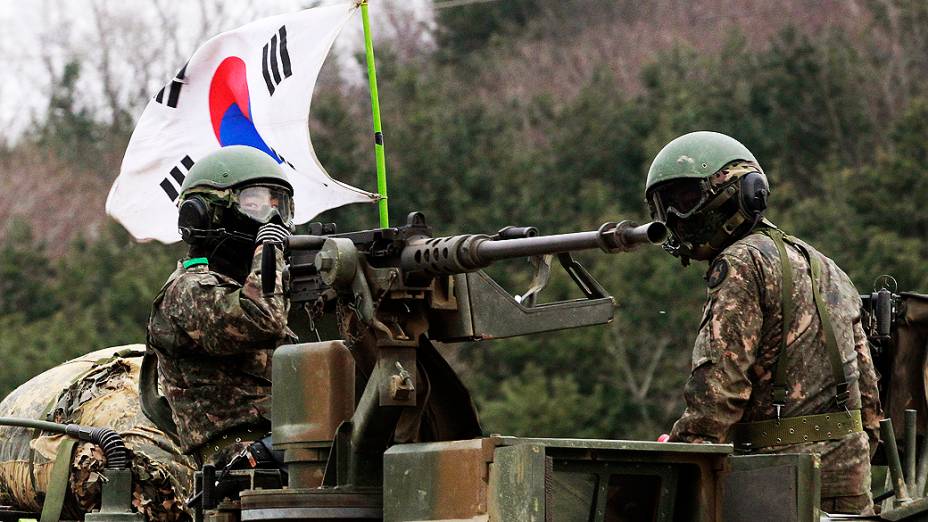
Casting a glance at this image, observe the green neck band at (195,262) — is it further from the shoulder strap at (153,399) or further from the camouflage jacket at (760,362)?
the camouflage jacket at (760,362)

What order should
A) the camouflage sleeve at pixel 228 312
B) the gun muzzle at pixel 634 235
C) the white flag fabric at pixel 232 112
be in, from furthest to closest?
the white flag fabric at pixel 232 112 → the camouflage sleeve at pixel 228 312 → the gun muzzle at pixel 634 235

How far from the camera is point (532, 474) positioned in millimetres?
6418

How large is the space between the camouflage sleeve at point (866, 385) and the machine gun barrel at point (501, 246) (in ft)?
6.49

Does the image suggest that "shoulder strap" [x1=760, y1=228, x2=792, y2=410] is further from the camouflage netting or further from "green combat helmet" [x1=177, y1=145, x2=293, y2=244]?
the camouflage netting

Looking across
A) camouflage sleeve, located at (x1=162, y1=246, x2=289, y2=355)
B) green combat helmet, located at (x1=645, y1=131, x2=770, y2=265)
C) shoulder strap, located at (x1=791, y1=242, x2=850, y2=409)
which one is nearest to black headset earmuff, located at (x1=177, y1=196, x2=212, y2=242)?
camouflage sleeve, located at (x1=162, y1=246, x2=289, y2=355)

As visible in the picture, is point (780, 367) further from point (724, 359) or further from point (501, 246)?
point (501, 246)

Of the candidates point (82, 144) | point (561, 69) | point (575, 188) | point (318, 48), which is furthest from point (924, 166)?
point (82, 144)

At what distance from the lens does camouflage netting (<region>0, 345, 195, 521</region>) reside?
1029cm

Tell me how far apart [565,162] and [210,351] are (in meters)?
28.5

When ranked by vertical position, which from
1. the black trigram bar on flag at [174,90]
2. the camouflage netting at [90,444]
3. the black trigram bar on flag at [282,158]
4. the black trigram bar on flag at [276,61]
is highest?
the black trigram bar on flag at [276,61]

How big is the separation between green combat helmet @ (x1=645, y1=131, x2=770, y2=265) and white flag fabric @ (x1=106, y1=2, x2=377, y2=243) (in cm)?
505

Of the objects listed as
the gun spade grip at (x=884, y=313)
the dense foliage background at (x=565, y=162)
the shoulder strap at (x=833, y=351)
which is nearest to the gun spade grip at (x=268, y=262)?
the shoulder strap at (x=833, y=351)

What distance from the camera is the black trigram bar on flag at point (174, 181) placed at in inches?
527

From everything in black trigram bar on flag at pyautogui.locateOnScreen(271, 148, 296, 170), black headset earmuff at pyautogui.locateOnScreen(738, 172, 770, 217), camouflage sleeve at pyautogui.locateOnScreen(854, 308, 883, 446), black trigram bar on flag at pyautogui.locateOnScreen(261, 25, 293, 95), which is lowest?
camouflage sleeve at pyautogui.locateOnScreen(854, 308, 883, 446)
